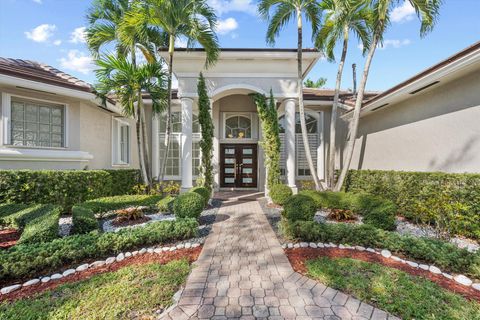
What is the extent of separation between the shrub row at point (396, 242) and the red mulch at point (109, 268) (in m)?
2.17

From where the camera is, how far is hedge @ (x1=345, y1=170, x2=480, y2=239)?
16.8ft

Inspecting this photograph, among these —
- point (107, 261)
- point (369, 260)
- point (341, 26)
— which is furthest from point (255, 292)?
point (341, 26)

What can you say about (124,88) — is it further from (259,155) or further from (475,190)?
(475,190)

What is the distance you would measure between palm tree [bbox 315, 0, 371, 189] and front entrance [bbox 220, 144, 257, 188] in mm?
4039

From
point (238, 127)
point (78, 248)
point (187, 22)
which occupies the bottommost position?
point (78, 248)

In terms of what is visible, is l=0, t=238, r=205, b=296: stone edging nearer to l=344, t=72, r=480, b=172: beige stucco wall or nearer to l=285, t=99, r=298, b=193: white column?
l=285, t=99, r=298, b=193: white column

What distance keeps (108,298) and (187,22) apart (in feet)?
27.0

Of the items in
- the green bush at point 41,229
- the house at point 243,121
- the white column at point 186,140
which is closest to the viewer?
the green bush at point 41,229

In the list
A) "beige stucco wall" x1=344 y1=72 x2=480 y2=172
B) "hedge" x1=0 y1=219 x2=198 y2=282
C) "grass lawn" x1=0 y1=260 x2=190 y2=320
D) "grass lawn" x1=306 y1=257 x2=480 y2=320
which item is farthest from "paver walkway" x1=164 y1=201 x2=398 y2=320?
"beige stucco wall" x1=344 y1=72 x2=480 y2=172

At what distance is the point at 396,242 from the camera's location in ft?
14.1

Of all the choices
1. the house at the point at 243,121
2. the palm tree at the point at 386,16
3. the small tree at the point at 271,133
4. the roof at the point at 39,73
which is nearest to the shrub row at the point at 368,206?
the small tree at the point at 271,133

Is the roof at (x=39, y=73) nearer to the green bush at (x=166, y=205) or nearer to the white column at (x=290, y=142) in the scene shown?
the green bush at (x=166, y=205)

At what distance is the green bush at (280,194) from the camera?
812 centimetres

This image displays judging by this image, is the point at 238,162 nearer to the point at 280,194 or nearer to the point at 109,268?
the point at 280,194
